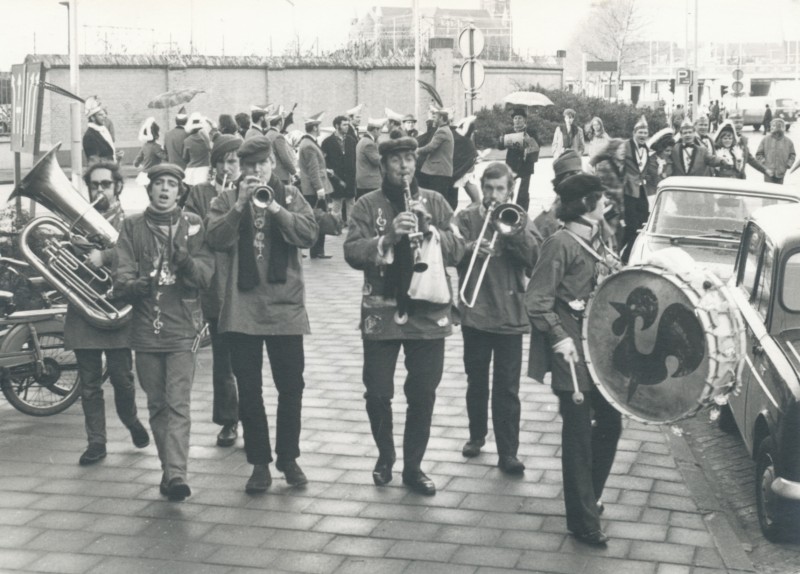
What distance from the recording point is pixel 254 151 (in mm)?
6719

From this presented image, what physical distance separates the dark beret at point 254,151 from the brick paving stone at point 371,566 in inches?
86.5

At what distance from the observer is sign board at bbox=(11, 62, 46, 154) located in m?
10.6

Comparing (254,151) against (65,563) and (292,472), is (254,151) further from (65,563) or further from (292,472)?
(65,563)

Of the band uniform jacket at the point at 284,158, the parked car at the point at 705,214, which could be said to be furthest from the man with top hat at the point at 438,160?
the parked car at the point at 705,214

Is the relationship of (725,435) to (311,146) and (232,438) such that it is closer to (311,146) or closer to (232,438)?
(232,438)

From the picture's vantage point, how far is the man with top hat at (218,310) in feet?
25.1

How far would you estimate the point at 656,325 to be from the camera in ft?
19.0

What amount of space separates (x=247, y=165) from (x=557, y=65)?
1794 inches

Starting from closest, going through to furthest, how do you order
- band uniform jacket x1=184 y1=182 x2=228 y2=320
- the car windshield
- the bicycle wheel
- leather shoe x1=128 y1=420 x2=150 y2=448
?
band uniform jacket x1=184 y1=182 x2=228 y2=320 → leather shoe x1=128 y1=420 x2=150 y2=448 → the bicycle wheel → the car windshield

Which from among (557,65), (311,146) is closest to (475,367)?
(311,146)

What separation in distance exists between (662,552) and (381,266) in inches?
82.3

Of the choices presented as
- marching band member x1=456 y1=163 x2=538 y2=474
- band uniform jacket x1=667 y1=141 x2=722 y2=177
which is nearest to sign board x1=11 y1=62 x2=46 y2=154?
marching band member x1=456 y1=163 x2=538 y2=474

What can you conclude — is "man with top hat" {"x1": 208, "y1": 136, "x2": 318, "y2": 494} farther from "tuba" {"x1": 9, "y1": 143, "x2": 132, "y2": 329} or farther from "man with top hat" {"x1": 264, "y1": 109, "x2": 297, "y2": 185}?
"man with top hat" {"x1": 264, "y1": 109, "x2": 297, "y2": 185}

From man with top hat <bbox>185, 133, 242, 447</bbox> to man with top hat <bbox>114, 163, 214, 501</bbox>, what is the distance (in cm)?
50
